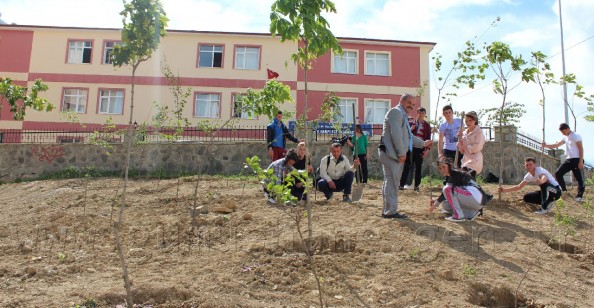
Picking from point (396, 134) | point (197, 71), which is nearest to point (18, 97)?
point (396, 134)

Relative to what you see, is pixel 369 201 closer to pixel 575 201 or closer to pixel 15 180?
pixel 575 201

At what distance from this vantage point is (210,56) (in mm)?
23109

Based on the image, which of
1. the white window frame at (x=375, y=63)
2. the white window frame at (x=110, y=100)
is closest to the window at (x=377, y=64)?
the white window frame at (x=375, y=63)

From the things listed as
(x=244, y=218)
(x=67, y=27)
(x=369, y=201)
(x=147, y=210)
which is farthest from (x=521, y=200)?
(x=67, y=27)

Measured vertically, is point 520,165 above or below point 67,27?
below

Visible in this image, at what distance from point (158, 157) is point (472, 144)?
35.2 feet

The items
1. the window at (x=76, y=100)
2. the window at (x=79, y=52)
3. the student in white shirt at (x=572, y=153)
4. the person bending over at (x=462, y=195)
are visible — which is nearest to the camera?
the person bending over at (x=462, y=195)

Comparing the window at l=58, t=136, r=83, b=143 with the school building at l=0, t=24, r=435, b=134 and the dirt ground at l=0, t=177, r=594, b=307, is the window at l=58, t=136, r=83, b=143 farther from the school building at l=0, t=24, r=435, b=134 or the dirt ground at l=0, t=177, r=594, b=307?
the dirt ground at l=0, t=177, r=594, b=307

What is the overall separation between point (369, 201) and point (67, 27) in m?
20.8

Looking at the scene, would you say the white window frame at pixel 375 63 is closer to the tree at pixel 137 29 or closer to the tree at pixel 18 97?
the tree at pixel 18 97

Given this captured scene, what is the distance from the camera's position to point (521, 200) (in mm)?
7977

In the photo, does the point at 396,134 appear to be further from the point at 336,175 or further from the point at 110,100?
the point at 110,100

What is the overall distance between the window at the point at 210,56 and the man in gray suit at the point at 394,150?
18185mm

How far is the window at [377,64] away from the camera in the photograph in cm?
2355
